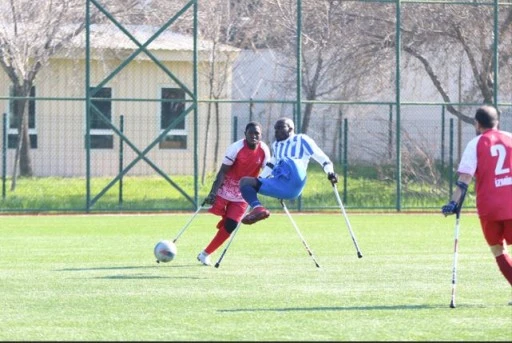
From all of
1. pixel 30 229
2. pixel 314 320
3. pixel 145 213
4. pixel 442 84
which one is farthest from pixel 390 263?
pixel 442 84

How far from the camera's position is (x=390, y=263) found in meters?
15.5

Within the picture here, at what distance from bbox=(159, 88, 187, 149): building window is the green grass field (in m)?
8.33

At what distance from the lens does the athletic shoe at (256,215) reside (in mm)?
14011

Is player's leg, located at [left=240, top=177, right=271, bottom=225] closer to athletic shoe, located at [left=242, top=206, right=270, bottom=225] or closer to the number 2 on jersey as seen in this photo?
athletic shoe, located at [left=242, top=206, right=270, bottom=225]

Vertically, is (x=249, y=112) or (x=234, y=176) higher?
(x=249, y=112)

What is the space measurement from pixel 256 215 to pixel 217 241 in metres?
1.66

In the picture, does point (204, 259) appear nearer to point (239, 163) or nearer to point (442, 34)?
point (239, 163)

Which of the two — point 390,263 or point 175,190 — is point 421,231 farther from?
point 175,190

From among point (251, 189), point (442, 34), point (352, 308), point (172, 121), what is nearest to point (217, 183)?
point (251, 189)

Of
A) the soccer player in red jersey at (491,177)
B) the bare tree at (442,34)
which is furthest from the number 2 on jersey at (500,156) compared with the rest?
the bare tree at (442,34)

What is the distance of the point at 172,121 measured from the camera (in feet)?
97.3

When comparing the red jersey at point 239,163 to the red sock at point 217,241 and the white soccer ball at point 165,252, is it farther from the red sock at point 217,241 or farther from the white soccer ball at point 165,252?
the white soccer ball at point 165,252

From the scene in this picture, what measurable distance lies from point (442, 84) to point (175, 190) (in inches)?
296

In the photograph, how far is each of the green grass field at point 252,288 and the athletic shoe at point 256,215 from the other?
0.64 meters
